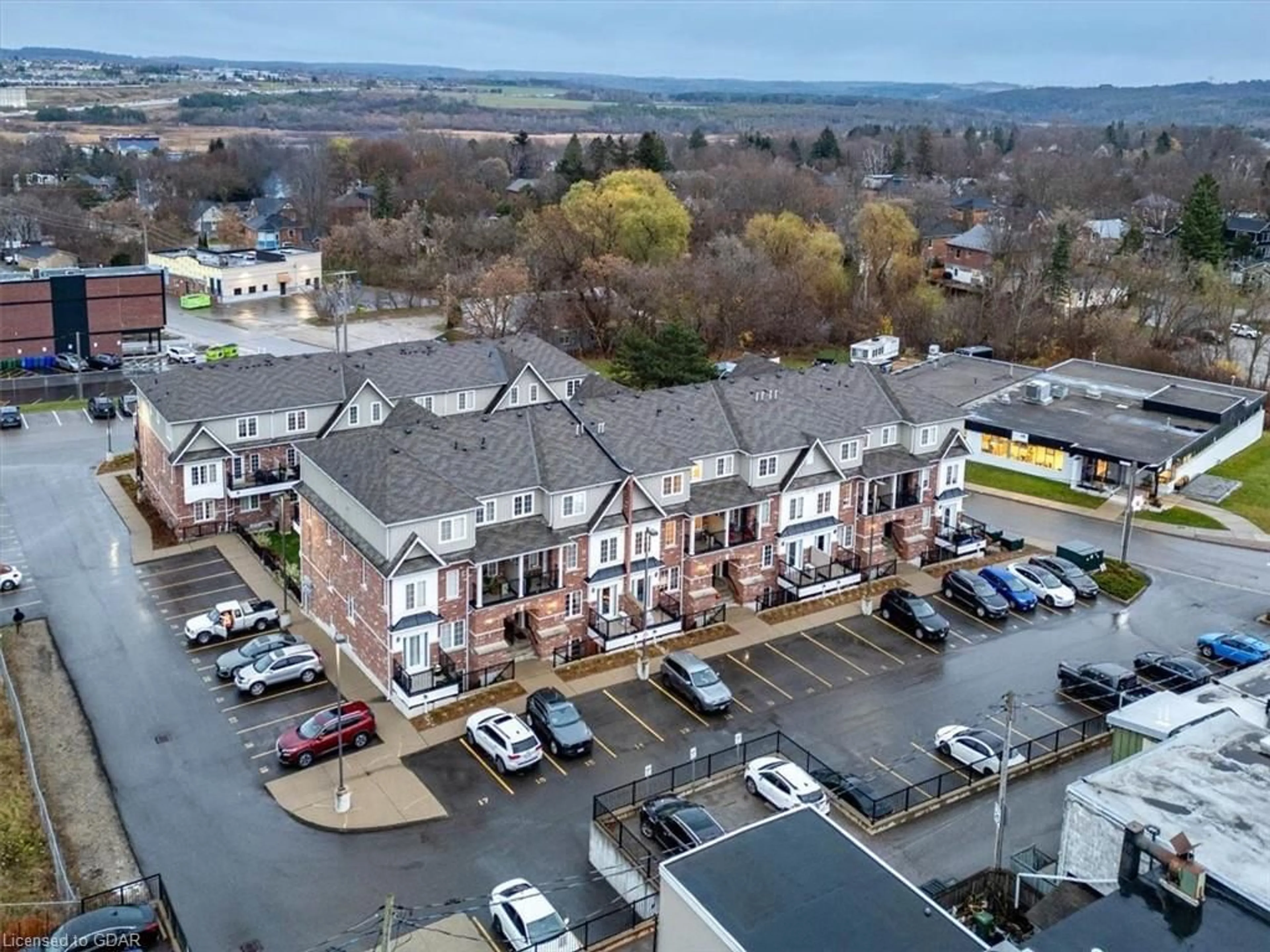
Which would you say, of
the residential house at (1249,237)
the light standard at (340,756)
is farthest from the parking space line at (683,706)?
the residential house at (1249,237)

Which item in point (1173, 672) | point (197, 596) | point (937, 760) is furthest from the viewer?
point (197, 596)

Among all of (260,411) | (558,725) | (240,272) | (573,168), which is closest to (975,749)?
(558,725)

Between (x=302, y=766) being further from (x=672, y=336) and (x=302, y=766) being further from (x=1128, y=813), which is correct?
(x=672, y=336)

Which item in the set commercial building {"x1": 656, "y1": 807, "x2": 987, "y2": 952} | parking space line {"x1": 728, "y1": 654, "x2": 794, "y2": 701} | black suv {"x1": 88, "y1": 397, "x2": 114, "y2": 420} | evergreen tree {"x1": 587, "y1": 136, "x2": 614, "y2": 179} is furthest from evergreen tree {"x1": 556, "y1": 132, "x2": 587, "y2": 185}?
commercial building {"x1": 656, "y1": 807, "x2": 987, "y2": 952}

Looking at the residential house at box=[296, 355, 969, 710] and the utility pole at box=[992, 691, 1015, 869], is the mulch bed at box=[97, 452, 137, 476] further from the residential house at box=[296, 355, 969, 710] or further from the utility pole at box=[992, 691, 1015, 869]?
the utility pole at box=[992, 691, 1015, 869]

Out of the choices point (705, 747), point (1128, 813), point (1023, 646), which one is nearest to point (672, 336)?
point (1023, 646)

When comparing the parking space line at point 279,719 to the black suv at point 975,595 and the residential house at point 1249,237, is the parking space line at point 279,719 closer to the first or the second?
the black suv at point 975,595

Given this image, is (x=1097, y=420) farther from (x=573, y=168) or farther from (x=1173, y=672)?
(x=573, y=168)
